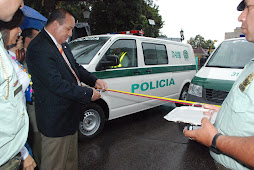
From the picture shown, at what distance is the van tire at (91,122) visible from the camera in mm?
3648

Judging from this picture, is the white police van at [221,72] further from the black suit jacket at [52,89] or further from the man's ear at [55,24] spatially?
the man's ear at [55,24]

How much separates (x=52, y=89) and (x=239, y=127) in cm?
155

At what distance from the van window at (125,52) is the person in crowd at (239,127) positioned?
294 centimetres

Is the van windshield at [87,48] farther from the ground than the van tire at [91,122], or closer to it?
farther from the ground

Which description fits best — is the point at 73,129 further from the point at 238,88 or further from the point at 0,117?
the point at 238,88

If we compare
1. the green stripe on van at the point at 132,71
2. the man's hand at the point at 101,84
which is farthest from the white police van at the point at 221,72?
the man's hand at the point at 101,84

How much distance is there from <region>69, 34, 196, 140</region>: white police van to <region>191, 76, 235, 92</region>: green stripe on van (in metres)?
1.22

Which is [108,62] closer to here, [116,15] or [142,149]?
[142,149]

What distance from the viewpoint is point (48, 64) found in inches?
71.3

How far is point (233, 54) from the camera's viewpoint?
428 cm

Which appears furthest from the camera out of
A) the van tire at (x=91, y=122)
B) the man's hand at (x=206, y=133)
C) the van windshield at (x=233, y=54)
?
the van windshield at (x=233, y=54)

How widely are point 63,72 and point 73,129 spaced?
24.4 inches

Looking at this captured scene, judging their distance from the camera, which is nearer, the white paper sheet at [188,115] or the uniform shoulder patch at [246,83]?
the uniform shoulder patch at [246,83]

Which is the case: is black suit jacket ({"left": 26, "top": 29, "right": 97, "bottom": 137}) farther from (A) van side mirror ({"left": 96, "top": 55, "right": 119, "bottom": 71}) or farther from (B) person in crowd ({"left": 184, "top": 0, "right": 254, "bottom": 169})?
(A) van side mirror ({"left": 96, "top": 55, "right": 119, "bottom": 71})
